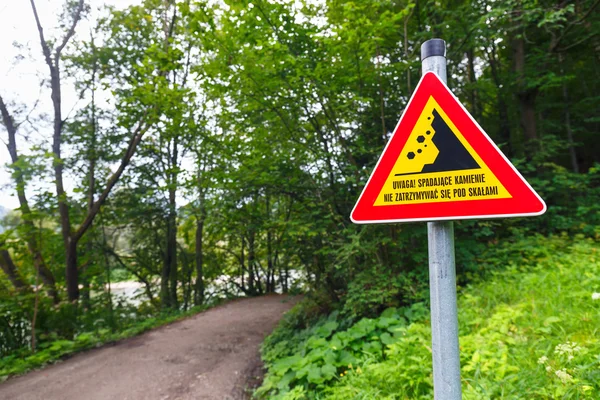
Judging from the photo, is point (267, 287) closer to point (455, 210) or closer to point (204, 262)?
point (204, 262)

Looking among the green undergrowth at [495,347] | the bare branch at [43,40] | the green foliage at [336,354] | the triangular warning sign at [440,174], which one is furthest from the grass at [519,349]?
the bare branch at [43,40]

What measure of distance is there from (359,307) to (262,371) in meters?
1.75

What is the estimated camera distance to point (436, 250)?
1.20m

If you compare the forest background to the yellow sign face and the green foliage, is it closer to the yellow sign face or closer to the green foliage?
the green foliage

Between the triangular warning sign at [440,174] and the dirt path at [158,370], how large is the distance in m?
4.13

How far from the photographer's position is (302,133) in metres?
6.37

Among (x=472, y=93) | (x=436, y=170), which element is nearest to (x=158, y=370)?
(x=436, y=170)

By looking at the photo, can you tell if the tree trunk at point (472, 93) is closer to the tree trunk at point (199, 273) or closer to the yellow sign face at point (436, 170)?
the yellow sign face at point (436, 170)

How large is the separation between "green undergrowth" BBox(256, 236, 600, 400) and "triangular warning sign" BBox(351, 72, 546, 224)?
1.41m

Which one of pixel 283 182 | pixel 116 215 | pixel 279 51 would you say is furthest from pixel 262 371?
pixel 116 215

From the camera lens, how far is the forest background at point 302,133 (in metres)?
5.20

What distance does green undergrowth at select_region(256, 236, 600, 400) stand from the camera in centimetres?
220

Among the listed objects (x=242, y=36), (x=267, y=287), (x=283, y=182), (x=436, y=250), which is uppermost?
(x=242, y=36)

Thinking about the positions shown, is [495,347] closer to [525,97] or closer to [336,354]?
[336,354]
